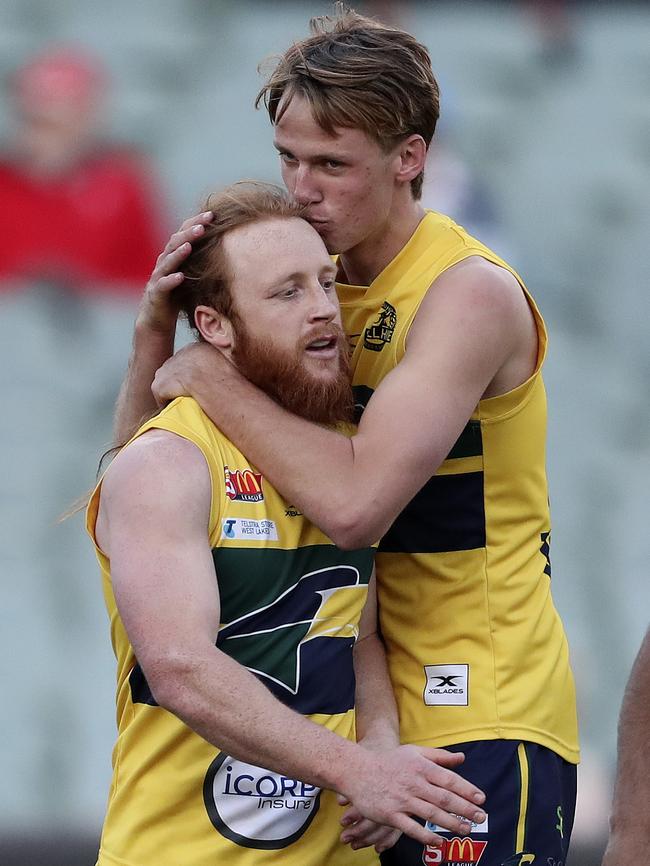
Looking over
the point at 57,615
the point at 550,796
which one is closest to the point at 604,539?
the point at 57,615

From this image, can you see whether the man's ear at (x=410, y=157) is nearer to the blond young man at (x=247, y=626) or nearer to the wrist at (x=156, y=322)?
the blond young man at (x=247, y=626)

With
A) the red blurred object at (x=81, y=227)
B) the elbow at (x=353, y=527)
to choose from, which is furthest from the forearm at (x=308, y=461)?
the red blurred object at (x=81, y=227)

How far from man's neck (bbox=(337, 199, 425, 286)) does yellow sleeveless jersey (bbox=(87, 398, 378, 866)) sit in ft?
1.98

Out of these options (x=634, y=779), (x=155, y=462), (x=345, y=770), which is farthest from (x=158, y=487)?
(x=634, y=779)

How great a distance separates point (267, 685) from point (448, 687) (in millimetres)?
480

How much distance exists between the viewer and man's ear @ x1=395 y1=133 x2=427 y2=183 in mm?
2939

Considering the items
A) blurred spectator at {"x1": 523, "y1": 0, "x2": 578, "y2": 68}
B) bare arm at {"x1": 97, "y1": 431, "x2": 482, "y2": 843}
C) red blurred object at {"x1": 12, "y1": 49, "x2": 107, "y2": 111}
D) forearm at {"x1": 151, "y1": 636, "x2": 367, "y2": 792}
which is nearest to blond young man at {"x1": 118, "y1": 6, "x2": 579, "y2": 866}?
bare arm at {"x1": 97, "y1": 431, "x2": 482, "y2": 843}

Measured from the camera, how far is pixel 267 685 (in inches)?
98.0

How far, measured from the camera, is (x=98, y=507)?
2.60m

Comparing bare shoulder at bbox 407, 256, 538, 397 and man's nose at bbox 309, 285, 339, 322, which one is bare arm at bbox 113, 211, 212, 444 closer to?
man's nose at bbox 309, 285, 339, 322

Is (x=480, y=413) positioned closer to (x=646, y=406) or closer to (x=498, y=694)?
(x=498, y=694)

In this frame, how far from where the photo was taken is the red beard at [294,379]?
265 centimetres

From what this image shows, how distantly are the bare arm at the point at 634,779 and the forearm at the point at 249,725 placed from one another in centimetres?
46

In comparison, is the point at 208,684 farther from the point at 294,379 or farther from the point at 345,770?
the point at 294,379
